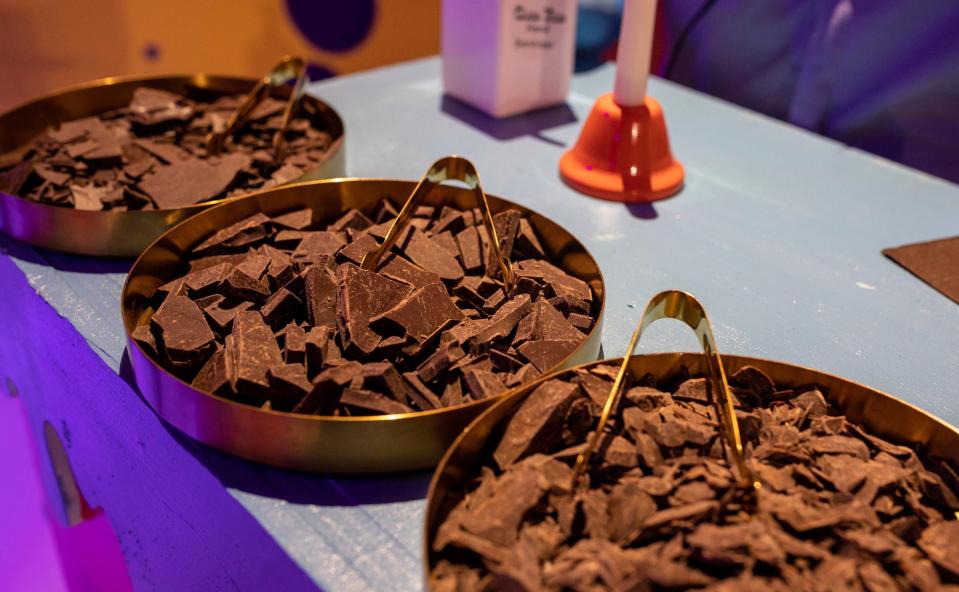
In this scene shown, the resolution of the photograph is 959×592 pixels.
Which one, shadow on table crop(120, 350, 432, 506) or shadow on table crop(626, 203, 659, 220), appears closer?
shadow on table crop(120, 350, 432, 506)

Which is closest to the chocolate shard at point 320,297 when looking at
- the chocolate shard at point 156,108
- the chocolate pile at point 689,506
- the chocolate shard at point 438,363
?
the chocolate shard at point 438,363

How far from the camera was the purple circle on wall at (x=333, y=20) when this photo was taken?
7.78ft

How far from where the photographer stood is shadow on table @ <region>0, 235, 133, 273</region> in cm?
90

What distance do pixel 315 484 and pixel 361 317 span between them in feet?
0.47

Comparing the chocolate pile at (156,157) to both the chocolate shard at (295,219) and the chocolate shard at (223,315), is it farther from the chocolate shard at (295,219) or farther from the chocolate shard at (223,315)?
the chocolate shard at (223,315)

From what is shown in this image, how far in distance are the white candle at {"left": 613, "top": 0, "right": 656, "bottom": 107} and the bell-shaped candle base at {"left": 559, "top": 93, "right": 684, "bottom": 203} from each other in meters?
0.02

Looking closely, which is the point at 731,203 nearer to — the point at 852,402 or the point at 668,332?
the point at 668,332

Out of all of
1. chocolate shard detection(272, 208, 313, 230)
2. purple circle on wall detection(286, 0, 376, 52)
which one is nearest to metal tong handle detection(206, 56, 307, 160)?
chocolate shard detection(272, 208, 313, 230)

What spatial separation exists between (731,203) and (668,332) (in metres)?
0.33

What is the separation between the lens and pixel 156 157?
1.03m

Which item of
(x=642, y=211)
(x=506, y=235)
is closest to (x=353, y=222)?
(x=506, y=235)

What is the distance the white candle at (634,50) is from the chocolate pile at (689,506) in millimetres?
511

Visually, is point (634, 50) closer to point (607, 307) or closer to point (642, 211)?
point (642, 211)

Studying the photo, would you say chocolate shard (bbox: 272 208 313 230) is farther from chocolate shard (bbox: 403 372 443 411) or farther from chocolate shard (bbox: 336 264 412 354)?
chocolate shard (bbox: 403 372 443 411)
